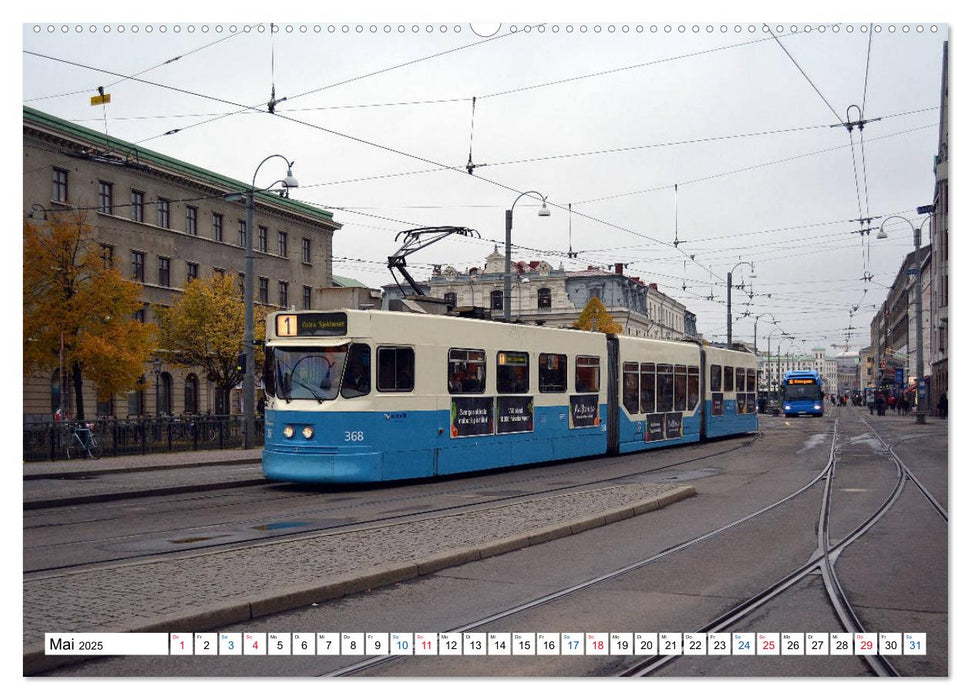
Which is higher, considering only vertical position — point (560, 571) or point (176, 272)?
point (176, 272)

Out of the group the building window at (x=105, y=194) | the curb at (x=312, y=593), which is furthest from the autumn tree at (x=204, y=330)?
the curb at (x=312, y=593)

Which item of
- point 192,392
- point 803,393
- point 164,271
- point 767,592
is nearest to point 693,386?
point 767,592

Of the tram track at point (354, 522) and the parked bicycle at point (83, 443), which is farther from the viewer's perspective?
the parked bicycle at point (83, 443)

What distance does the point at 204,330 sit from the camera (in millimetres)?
36969

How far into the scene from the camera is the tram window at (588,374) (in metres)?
21.0

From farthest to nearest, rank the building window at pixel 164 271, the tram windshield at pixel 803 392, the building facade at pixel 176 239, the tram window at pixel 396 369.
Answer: the tram windshield at pixel 803 392
the building window at pixel 164 271
the building facade at pixel 176 239
the tram window at pixel 396 369

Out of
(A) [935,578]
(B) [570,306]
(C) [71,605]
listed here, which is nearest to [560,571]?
(A) [935,578]

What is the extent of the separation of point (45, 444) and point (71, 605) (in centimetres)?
1289

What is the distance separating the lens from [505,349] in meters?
18.3

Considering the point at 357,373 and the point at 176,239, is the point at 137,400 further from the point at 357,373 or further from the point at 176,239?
the point at 357,373

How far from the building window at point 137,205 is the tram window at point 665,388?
532 inches

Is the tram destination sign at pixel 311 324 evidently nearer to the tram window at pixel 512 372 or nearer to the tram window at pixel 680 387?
the tram window at pixel 512 372

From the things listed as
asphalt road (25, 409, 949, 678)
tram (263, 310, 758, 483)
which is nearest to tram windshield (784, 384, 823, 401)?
tram (263, 310, 758, 483)

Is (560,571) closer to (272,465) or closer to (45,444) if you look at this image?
(272,465)
